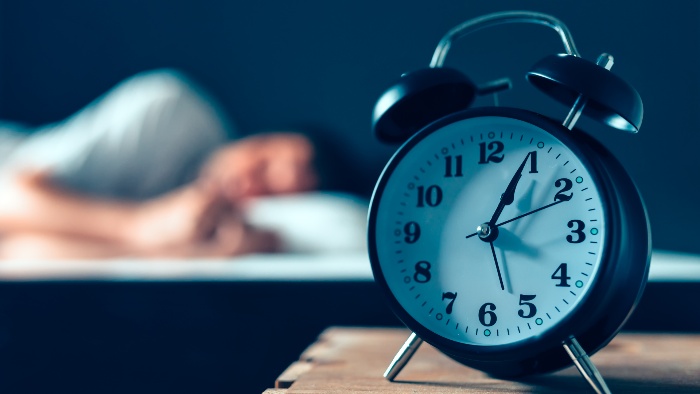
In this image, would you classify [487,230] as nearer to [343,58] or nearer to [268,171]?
[268,171]

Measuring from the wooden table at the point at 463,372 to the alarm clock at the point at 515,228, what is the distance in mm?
32

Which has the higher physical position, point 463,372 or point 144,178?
point 144,178

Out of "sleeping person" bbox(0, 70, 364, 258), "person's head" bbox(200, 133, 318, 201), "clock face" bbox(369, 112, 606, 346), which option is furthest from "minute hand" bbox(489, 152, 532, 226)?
"person's head" bbox(200, 133, 318, 201)

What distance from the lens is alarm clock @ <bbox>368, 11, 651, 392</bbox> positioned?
2.16ft

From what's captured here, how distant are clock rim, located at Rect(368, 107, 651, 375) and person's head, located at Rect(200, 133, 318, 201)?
1628mm

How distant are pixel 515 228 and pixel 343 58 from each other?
7.57 ft

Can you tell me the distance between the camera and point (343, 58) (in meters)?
2.91

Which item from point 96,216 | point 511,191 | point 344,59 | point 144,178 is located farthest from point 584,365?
point 344,59

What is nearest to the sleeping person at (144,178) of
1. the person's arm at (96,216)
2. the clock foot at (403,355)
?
the person's arm at (96,216)

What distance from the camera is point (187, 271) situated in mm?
1494

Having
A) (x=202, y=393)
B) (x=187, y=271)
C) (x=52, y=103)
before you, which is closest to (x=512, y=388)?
(x=202, y=393)

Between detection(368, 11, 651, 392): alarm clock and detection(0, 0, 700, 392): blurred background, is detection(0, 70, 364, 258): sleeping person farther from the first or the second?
detection(368, 11, 651, 392): alarm clock

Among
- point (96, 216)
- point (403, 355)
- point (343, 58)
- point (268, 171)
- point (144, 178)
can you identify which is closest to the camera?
point (403, 355)

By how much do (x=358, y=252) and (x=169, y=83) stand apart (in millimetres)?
1305
